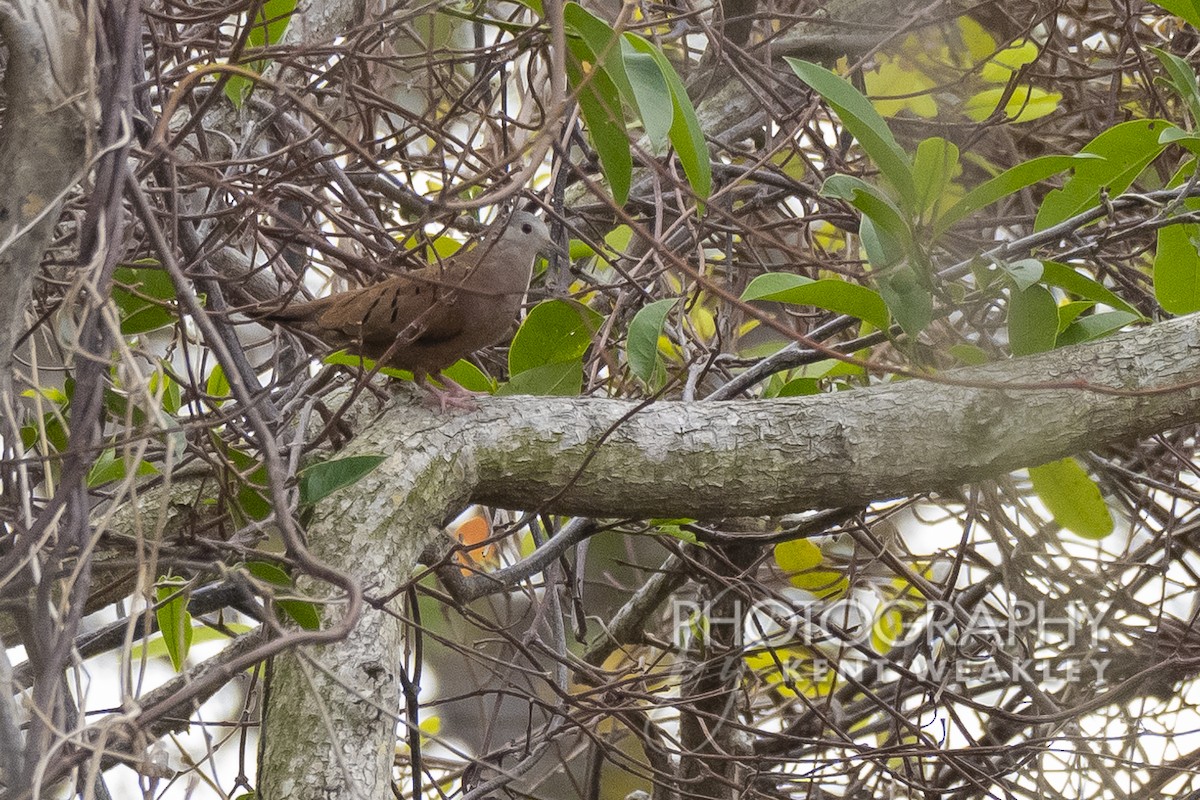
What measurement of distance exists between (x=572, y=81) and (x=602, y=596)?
3.13 m

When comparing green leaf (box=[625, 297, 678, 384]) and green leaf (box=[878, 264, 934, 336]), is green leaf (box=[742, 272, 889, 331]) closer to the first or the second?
green leaf (box=[878, 264, 934, 336])

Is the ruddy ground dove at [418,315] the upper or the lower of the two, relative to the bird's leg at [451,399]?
upper

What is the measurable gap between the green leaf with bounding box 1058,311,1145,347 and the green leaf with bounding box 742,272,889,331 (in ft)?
1.31

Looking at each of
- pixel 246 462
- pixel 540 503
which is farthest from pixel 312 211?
pixel 540 503

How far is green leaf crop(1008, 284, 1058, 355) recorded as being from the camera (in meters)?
1.78

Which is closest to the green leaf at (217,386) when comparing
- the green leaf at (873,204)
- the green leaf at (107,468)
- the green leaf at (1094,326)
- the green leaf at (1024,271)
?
the green leaf at (107,468)

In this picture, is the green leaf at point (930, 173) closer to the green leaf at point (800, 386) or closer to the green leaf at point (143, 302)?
the green leaf at point (800, 386)

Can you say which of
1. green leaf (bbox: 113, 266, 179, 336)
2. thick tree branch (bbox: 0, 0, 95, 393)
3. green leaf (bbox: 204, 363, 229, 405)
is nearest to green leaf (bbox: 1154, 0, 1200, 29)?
thick tree branch (bbox: 0, 0, 95, 393)

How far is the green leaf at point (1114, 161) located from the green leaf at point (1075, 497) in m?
0.53

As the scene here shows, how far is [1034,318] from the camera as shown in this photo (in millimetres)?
1792

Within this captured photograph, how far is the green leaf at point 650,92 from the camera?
155 cm

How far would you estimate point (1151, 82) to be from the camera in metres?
2.72

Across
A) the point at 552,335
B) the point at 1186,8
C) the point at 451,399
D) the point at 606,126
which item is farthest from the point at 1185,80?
the point at 451,399

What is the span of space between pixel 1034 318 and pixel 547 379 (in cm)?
89
